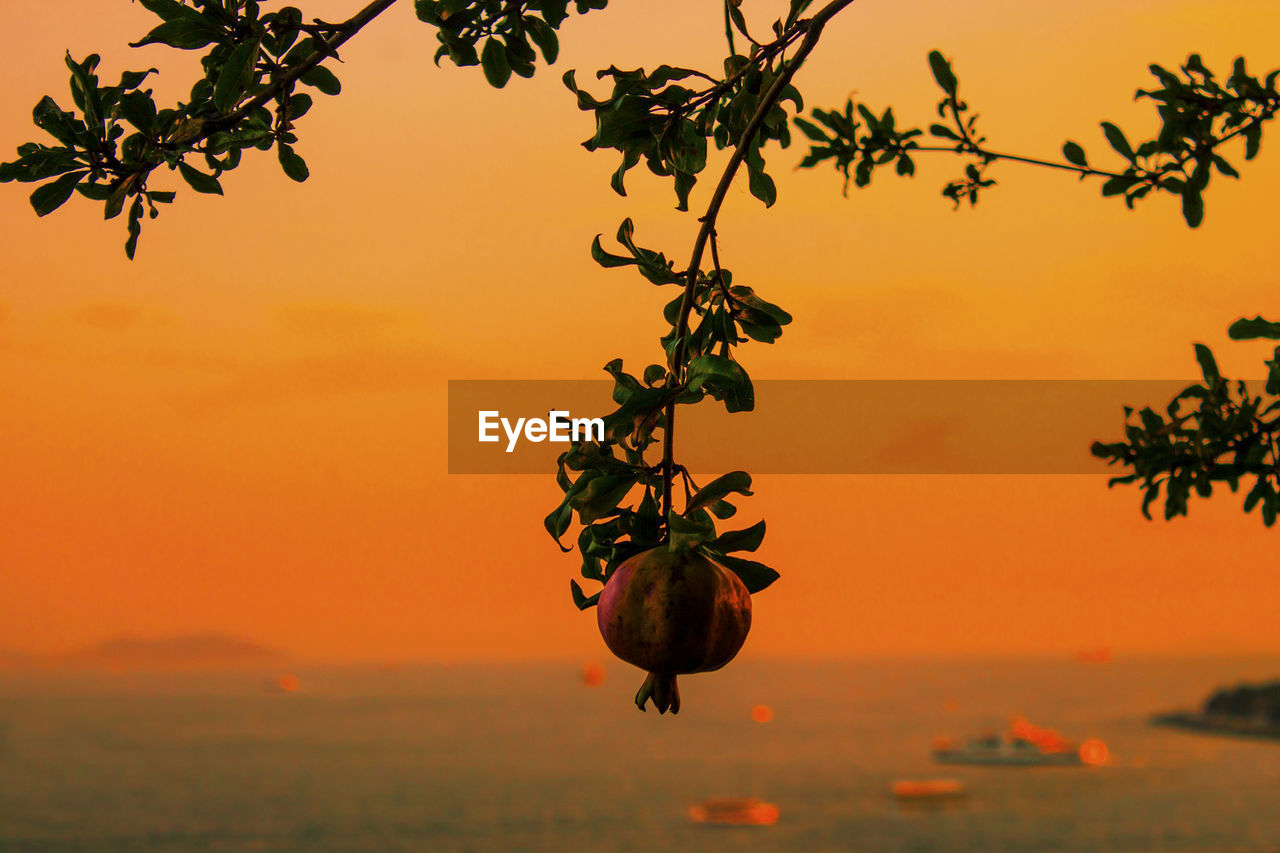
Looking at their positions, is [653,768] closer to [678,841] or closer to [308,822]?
[678,841]

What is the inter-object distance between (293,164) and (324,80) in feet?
0.52

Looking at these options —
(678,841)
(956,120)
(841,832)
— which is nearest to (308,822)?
(678,841)

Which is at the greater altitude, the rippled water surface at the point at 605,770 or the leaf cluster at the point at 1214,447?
the leaf cluster at the point at 1214,447

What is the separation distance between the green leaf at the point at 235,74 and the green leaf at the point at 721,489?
3.23ft

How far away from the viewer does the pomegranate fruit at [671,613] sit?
137 cm

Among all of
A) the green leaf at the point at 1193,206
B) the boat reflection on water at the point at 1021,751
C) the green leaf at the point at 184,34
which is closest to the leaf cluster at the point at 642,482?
the green leaf at the point at 184,34

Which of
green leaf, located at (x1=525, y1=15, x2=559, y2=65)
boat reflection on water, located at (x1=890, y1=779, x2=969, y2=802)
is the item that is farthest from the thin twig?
boat reflection on water, located at (x1=890, y1=779, x2=969, y2=802)

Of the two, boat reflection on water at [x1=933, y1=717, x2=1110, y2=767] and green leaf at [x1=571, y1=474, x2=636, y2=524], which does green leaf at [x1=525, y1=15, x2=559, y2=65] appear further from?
boat reflection on water at [x1=933, y1=717, x2=1110, y2=767]

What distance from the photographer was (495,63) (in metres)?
2.05

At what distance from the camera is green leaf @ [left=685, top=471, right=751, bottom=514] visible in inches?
59.9

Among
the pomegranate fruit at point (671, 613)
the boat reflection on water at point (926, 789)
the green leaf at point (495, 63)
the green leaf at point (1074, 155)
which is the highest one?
the green leaf at point (1074, 155)

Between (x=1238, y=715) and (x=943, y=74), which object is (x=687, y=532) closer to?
(x=943, y=74)

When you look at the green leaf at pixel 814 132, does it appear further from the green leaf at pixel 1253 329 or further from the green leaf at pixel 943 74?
the green leaf at pixel 1253 329

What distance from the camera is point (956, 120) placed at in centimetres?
346
